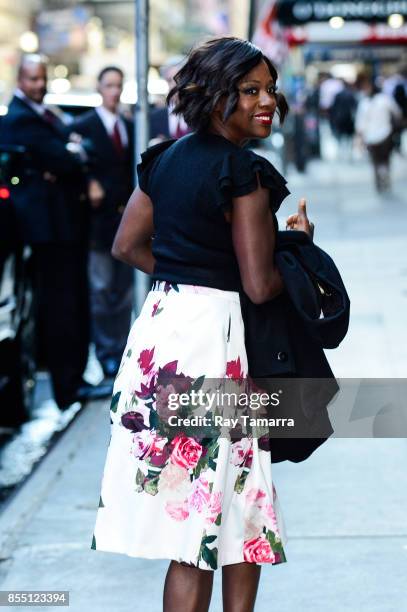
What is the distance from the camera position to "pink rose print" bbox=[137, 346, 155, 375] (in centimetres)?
354

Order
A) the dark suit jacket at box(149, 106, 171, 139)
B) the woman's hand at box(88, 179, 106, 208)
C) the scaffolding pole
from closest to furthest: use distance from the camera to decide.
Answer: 1. the scaffolding pole
2. the woman's hand at box(88, 179, 106, 208)
3. the dark suit jacket at box(149, 106, 171, 139)

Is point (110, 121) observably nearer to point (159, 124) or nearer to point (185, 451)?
point (159, 124)

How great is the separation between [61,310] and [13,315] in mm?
510

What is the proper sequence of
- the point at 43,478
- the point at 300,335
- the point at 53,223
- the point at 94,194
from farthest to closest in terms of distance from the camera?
1. the point at 94,194
2. the point at 53,223
3. the point at 43,478
4. the point at 300,335

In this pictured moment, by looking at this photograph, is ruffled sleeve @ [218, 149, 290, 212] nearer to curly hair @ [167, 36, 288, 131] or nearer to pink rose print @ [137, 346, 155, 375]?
curly hair @ [167, 36, 288, 131]

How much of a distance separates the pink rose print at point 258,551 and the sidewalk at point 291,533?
3.26 feet

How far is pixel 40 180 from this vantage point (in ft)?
25.0

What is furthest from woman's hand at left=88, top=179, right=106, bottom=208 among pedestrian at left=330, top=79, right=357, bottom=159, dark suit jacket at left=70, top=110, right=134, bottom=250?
pedestrian at left=330, top=79, right=357, bottom=159

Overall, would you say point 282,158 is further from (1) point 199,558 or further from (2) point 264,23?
(1) point 199,558

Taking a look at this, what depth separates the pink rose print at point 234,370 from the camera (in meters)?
3.53

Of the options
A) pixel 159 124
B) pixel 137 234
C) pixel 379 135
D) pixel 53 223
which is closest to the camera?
pixel 137 234

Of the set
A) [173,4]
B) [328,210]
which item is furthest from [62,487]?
[173,4]

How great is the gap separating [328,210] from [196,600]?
1483cm

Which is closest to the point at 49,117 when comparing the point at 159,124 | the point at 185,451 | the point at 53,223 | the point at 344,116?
the point at 53,223
